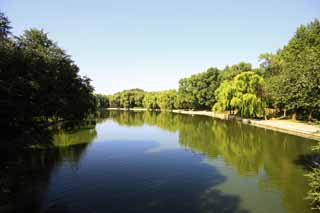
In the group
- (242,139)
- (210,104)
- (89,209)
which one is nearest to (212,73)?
(210,104)

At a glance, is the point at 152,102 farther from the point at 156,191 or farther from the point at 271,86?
the point at 156,191

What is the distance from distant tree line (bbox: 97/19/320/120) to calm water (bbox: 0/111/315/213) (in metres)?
3.94

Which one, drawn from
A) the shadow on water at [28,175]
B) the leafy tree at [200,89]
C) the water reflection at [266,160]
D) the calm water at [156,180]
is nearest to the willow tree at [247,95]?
the water reflection at [266,160]

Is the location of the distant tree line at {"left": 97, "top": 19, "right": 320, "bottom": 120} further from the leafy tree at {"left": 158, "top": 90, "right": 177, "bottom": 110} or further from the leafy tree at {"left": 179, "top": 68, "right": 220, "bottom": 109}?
the leafy tree at {"left": 158, "top": 90, "right": 177, "bottom": 110}

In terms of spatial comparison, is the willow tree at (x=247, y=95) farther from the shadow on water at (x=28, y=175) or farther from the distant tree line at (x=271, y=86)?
the shadow on water at (x=28, y=175)

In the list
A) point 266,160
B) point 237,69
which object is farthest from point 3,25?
point 237,69

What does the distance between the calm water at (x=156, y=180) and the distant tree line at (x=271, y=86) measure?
12.9ft

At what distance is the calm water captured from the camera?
7.58 m

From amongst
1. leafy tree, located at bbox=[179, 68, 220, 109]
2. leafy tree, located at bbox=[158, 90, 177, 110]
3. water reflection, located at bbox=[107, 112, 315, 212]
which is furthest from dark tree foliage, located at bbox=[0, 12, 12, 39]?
leafy tree, located at bbox=[158, 90, 177, 110]

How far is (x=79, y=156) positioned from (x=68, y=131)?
12.3 m

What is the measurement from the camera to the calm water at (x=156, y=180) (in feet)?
24.9

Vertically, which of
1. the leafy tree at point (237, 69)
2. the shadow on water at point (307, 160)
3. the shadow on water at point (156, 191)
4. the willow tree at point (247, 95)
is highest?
the leafy tree at point (237, 69)

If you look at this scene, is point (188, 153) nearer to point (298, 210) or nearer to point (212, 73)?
point (298, 210)

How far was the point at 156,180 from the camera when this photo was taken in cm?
1036
